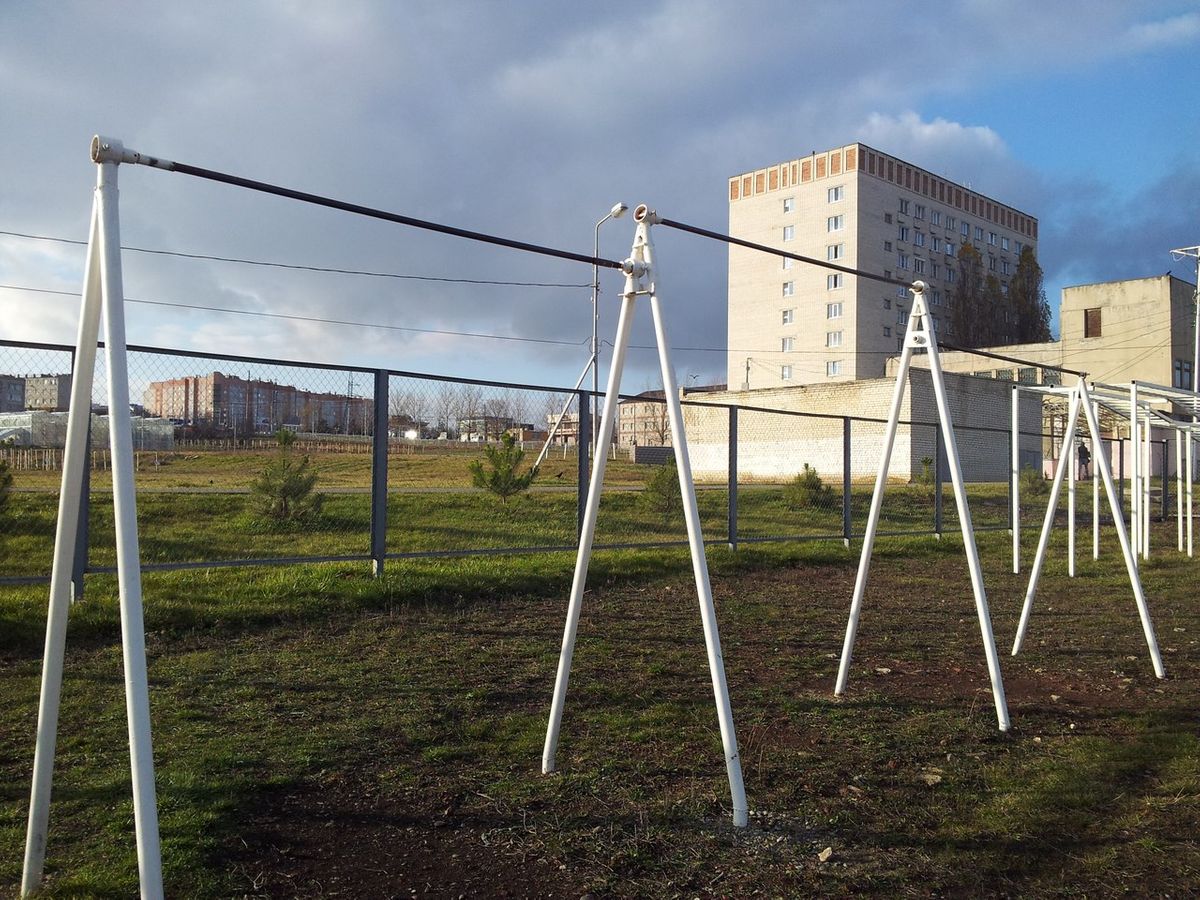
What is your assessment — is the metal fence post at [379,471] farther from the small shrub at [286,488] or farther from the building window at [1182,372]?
the building window at [1182,372]

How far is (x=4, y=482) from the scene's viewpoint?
6395 mm

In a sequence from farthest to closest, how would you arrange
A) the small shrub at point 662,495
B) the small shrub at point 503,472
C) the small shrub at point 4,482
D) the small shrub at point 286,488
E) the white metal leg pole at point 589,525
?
1. the small shrub at point 662,495
2. the small shrub at point 503,472
3. the small shrub at point 286,488
4. the small shrub at point 4,482
5. the white metal leg pole at point 589,525

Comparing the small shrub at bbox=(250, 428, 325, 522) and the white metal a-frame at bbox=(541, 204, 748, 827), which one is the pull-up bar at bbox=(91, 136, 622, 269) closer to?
the white metal a-frame at bbox=(541, 204, 748, 827)

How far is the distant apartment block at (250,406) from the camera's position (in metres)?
7.02

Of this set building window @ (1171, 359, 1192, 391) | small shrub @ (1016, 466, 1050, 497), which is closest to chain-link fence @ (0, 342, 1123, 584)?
small shrub @ (1016, 466, 1050, 497)

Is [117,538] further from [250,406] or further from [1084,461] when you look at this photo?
[1084,461]

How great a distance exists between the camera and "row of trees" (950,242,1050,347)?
2522 inches

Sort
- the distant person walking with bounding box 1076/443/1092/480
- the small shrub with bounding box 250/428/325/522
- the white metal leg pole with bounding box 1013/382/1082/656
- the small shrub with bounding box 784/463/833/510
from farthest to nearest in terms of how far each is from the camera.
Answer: the distant person walking with bounding box 1076/443/1092/480 < the small shrub with bounding box 784/463/833/510 < the small shrub with bounding box 250/428/325/522 < the white metal leg pole with bounding box 1013/382/1082/656

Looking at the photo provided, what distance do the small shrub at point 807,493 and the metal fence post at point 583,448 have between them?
489 centimetres

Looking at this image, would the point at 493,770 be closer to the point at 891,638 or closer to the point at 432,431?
the point at 891,638

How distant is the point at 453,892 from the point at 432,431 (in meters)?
6.29

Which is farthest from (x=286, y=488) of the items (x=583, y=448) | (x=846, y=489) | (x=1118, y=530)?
(x=846, y=489)

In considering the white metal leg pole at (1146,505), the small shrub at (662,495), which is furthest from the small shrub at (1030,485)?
the small shrub at (662,495)

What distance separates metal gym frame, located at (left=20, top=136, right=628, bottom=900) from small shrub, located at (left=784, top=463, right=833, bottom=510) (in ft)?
35.2
